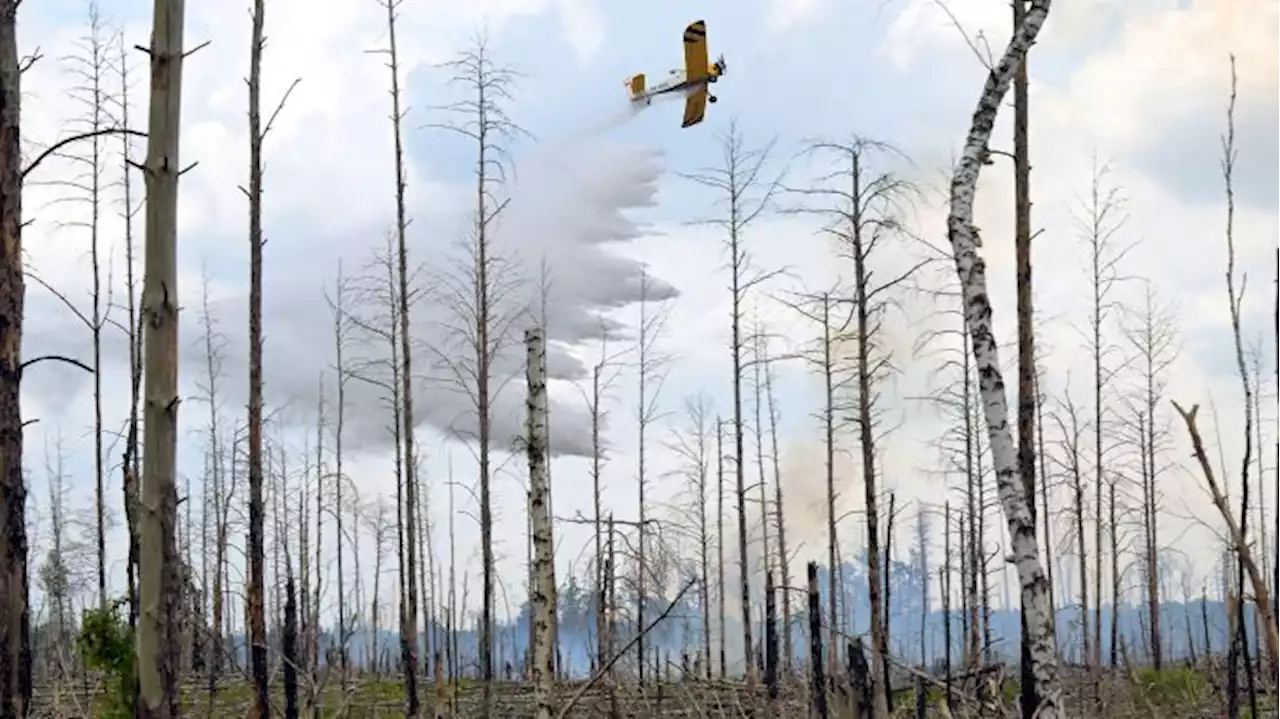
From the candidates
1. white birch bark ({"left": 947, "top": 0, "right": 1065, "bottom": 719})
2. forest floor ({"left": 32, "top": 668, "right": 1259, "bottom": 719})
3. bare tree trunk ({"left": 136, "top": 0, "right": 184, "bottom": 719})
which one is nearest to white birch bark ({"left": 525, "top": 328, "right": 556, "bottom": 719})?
white birch bark ({"left": 947, "top": 0, "right": 1065, "bottom": 719})

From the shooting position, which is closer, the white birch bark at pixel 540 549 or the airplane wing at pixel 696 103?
the white birch bark at pixel 540 549

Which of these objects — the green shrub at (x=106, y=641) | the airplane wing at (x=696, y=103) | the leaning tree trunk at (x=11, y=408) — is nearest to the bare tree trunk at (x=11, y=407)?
the leaning tree trunk at (x=11, y=408)

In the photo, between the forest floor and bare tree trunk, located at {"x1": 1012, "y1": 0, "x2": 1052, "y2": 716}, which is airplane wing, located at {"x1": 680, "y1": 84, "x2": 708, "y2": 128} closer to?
the forest floor

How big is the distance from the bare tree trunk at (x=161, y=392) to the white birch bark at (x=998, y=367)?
17.6ft

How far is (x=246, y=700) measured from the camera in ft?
73.7

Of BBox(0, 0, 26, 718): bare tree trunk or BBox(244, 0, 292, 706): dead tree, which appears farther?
BBox(244, 0, 292, 706): dead tree

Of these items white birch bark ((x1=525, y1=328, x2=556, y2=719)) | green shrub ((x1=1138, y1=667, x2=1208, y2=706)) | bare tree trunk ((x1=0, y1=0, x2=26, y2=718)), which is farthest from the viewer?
green shrub ((x1=1138, y1=667, x2=1208, y2=706))

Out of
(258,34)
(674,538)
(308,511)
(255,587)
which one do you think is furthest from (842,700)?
Result: (308,511)

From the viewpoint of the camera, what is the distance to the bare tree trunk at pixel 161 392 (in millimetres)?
4855

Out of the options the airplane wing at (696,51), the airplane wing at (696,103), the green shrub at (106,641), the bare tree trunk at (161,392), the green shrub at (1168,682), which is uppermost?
the airplane wing at (696,51)

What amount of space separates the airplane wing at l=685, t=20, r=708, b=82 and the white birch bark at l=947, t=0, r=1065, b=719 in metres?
17.5

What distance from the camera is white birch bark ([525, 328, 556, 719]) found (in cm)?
912

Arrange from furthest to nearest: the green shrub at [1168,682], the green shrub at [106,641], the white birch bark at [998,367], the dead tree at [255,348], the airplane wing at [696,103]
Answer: the airplane wing at [696,103] → the green shrub at [1168,682] → the dead tree at [255,348] → the green shrub at [106,641] → the white birch bark at [998,367]

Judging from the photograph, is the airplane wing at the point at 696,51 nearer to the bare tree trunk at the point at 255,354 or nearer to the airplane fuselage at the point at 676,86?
the airplane fuselage at the point at 676,86
